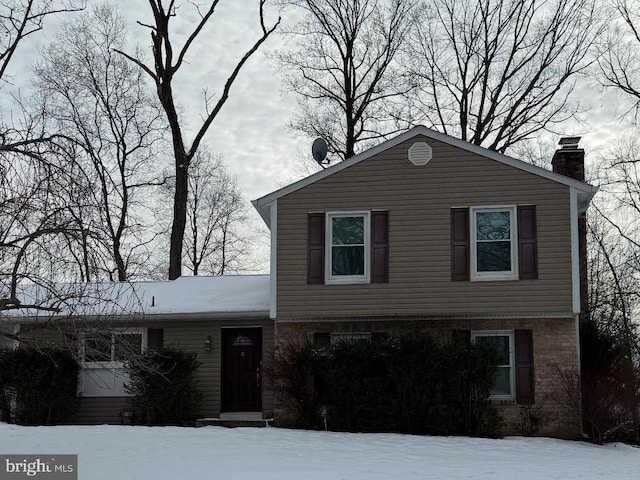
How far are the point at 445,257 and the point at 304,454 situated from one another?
19.5 ft

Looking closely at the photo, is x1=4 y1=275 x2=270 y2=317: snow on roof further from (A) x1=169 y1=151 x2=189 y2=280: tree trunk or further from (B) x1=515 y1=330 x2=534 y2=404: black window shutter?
(A) x1=169 y1=151 x2=189 y2=280: tree trunk

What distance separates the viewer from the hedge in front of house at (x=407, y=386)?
16.0 meters

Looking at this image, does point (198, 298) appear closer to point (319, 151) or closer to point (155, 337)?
point (155, 337)

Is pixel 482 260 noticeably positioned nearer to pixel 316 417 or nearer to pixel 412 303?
pixel 412 303

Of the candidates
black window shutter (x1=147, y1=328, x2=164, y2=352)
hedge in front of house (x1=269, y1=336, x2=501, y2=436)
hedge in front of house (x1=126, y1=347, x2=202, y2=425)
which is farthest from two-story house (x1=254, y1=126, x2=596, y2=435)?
black window shutter (x1=147, y1=328, x2=164, y2=352)

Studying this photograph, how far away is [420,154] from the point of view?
17.8 meters

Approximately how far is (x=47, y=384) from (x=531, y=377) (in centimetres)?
1032

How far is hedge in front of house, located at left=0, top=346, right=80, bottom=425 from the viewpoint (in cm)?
1820

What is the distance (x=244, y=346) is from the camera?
772 inches

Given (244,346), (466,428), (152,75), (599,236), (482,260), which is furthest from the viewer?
(599,236)

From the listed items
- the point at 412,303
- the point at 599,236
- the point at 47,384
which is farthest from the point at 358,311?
the point at 599,236

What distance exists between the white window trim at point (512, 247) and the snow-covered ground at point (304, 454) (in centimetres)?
330

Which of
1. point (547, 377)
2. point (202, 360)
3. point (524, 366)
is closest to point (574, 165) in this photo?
point (524, 366)

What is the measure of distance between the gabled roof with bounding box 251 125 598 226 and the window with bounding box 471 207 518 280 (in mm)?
978
